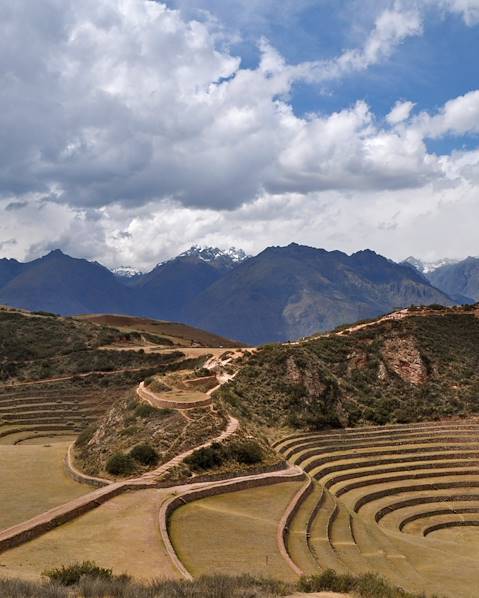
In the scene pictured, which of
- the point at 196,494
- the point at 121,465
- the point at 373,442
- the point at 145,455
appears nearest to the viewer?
the point at 196,494

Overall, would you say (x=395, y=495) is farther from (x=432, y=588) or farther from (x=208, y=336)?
(x=208, y=336)

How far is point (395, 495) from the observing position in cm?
3005

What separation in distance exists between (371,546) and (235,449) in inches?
359

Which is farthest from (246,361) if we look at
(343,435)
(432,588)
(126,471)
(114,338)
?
(114,338)

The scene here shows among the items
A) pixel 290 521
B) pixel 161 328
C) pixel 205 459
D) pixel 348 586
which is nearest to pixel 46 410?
pixel 205 459

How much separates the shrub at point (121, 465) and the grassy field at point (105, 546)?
455cm

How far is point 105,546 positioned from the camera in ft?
56.6

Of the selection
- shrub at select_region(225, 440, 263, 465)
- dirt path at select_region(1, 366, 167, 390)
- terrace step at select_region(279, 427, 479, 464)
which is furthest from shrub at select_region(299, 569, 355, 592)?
dirt path at select_region(1, 366, 167, 390)

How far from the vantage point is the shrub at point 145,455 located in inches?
1052

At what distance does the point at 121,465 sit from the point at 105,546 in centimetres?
910

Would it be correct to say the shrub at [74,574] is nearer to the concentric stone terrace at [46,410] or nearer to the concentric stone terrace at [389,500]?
the concentric stone terrace at [389,500]

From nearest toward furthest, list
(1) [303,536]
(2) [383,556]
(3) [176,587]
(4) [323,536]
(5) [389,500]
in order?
(3) [176,587] < (2) [383,556] < (1) [303,536] < (4) [323,536] < (5) [389,500]

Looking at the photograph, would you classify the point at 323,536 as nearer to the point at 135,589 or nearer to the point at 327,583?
the point at 327,583

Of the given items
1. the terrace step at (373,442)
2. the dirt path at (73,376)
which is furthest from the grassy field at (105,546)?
the dirt path at (73,376)
